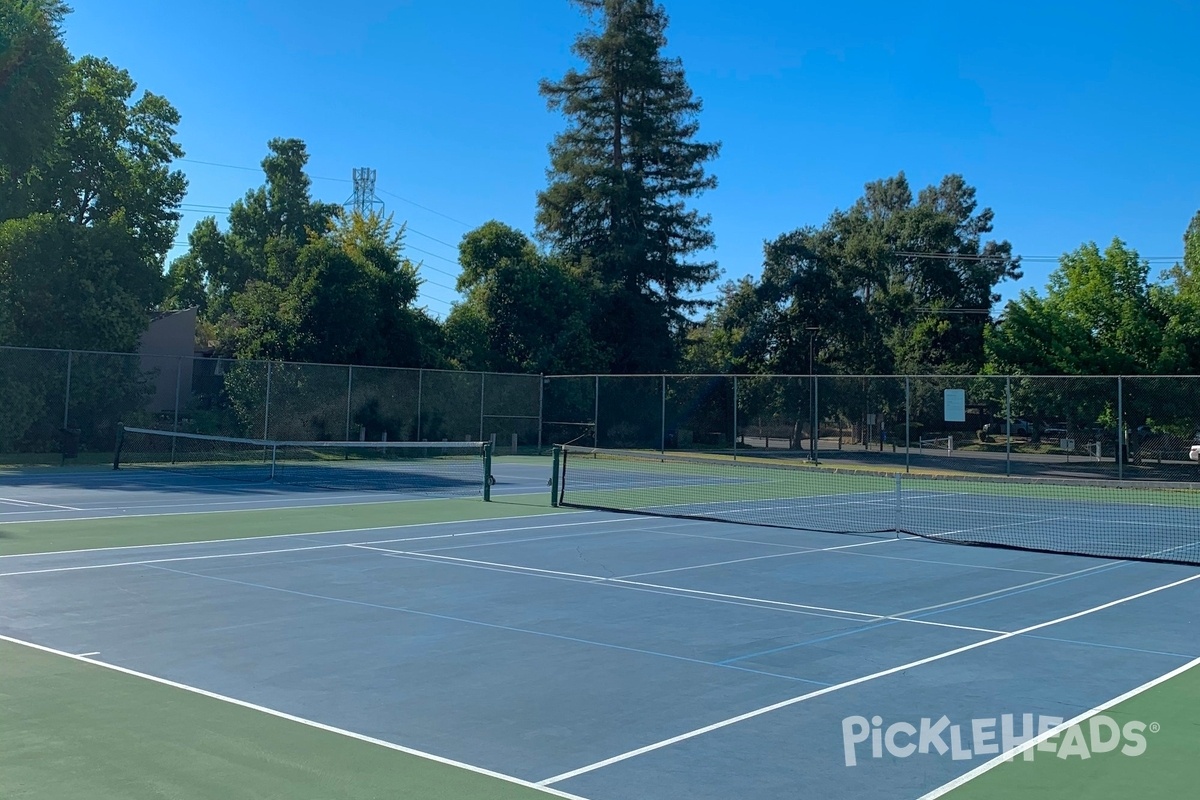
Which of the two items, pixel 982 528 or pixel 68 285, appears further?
pixel 68 285

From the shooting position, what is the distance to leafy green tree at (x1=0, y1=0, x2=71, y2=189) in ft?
99.2

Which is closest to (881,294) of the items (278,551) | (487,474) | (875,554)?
(487,474)

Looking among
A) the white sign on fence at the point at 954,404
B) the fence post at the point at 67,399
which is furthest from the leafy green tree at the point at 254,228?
the white sign on fence at the point at 954,404

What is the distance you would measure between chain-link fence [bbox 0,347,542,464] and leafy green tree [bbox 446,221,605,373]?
4.58 m

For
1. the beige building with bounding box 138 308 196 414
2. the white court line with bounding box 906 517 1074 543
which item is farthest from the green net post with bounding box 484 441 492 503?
the beige building with bounding box 138 308 196 414

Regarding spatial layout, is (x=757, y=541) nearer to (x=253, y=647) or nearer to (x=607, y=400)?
(x=253, y=647)

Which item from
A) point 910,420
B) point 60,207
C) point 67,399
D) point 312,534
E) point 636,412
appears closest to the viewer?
point 312,534

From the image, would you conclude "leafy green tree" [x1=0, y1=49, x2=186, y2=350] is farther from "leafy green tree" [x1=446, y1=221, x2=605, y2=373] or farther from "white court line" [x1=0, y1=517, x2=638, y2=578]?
"white court line" [x1=0, y1=517, x2=638, y2=578]

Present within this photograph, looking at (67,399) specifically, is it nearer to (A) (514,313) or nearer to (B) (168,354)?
(B) (168,354)

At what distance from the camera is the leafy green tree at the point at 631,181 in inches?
2068

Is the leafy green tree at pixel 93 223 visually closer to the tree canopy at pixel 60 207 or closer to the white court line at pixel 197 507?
the tree canopy at pixel 60 207

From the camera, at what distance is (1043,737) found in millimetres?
6383

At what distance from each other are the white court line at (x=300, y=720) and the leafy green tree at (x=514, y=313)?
37550 mm

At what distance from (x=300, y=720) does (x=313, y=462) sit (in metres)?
27.5
